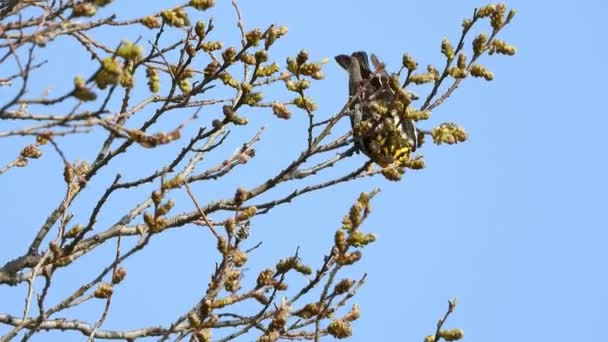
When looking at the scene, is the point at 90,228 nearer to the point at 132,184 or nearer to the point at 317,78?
the point at 132,184

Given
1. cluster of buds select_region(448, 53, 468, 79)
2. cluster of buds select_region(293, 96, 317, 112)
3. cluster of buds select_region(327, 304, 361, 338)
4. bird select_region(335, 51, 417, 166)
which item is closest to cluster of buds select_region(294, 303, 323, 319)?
cluster of buds select_region(327, 304, 361, 338)

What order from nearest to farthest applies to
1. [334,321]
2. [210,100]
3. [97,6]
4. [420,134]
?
1. [97,6]
2. [334,321]
3. [420,134]
4. [210,100]

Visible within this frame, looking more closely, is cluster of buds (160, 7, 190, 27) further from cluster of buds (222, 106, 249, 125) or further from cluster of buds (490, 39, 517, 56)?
cluster of buds (490, 39, 517, 56)

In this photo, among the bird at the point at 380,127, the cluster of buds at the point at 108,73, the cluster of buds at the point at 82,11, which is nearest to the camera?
the cluster of buds at the point at 108,73

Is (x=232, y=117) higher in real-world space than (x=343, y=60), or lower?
lower

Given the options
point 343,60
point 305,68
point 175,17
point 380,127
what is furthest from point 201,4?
point 343,60

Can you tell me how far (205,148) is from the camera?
586 cm

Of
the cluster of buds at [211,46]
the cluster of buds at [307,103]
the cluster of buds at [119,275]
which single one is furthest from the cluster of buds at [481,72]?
the cluster of buds at [119,275]

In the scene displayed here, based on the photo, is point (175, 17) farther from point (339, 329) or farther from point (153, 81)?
point (339, 329)

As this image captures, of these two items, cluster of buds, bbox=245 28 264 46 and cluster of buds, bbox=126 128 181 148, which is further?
cluster of buds, bbox=245 28 264 46

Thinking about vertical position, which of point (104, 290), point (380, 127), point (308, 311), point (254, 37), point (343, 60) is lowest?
point (308, 311)

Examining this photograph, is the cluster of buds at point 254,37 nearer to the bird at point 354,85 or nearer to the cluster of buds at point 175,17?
the cluster of buds at point 175,17

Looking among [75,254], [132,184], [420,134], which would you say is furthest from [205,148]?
[420,134]

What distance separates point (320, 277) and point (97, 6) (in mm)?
1722
